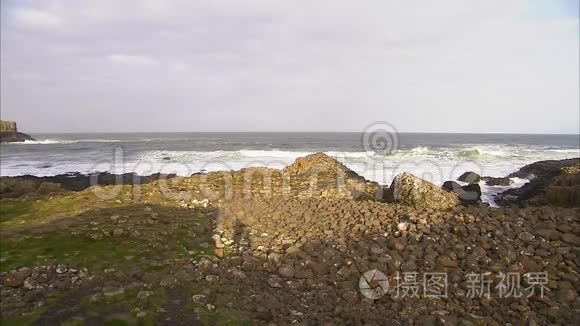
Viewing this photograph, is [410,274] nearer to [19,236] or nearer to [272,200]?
[272,200]

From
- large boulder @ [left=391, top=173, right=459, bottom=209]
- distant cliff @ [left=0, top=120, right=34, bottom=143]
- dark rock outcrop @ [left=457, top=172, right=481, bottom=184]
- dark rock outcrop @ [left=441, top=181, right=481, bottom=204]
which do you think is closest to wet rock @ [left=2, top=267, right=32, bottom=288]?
large boulder @ [left=391, top=173, right=459, bottom=209]

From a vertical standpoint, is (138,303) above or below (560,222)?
below

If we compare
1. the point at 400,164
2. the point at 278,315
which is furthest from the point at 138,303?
the point at 400,164

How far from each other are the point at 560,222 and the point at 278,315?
560 cm

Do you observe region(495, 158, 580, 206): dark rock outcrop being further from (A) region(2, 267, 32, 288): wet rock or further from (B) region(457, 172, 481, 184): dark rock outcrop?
(A) region(2, 267, 32, 288): wet rock

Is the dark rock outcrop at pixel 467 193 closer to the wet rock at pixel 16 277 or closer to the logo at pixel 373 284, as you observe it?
the logo at pixel 373 284

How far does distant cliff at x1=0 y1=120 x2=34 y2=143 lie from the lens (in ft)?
204

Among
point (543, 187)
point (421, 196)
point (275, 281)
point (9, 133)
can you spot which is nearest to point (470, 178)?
point (543, 187)

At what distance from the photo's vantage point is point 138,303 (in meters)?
4.73

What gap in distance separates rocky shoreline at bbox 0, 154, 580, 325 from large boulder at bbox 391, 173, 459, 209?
0.11ft

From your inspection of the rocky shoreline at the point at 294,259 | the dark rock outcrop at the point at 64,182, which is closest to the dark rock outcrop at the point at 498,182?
the rocky shoreline at the point at 294,259

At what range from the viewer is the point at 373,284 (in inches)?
220

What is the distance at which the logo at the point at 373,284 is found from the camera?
17.7ft

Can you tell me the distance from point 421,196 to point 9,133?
247ft
